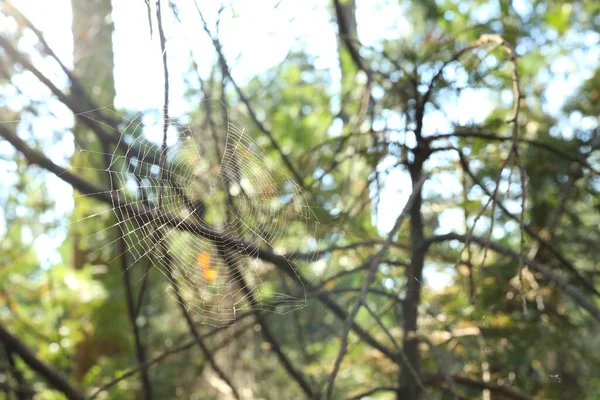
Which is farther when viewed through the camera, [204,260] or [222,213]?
[222,213]

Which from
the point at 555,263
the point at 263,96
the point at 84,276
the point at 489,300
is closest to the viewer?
the point at 489,300

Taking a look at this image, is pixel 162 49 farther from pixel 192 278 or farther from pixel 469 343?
pixel 469 343

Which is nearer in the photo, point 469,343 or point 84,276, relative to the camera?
point 469,343

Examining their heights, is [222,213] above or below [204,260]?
above

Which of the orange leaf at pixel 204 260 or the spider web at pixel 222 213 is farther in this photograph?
the orange leaf at pixel 204 260

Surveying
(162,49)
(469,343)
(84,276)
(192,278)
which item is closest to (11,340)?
(192,278)

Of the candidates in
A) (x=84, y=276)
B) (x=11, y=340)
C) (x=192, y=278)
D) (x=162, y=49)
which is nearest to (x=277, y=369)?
(x=84, y=276)

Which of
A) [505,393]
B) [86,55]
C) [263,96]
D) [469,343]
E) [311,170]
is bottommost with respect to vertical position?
[505,393]

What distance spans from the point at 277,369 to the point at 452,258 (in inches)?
80.6

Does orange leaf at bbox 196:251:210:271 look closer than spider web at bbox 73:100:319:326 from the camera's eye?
No

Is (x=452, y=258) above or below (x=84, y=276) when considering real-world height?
above

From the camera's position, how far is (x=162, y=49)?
1.52m

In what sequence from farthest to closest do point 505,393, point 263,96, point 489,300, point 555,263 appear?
point 263,96 → point 555,263 → point 489,300 → point 505,393

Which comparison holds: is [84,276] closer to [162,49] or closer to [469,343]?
[469,343]
